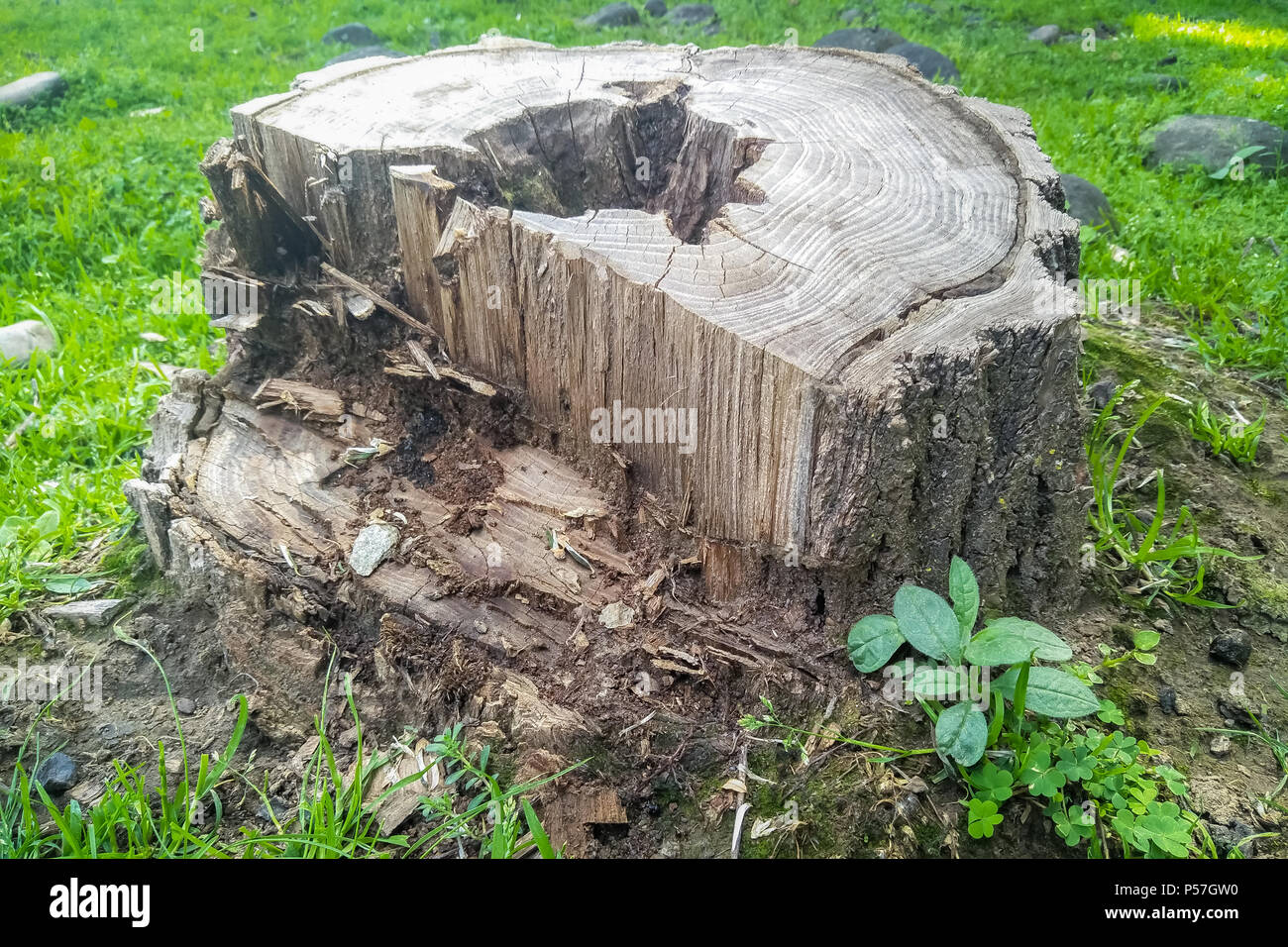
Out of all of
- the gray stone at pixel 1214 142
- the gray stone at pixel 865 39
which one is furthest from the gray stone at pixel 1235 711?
the gray stone at pixel 865 39

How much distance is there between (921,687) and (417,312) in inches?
72.2

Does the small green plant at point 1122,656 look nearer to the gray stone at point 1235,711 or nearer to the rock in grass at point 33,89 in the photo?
the gray stone at point 1235,711

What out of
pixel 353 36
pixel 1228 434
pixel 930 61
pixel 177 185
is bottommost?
pixel 1228 434

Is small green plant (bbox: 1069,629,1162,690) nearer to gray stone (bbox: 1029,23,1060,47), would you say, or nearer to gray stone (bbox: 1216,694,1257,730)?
gray stone (bbox: 1216,694,1257,730)

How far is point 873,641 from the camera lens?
6.26 ft

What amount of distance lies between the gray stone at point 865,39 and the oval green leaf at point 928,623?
6173mm

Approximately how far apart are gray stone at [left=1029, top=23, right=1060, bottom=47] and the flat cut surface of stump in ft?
12.8

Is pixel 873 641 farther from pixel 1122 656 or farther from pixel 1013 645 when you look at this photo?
pixel 1122 656

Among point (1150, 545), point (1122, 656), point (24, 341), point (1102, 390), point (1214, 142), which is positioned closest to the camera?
point (1122, 656)

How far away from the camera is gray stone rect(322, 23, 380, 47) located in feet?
23.3

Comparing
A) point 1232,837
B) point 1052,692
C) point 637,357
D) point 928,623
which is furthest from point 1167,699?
point 637,357

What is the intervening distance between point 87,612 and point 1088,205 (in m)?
4.73
